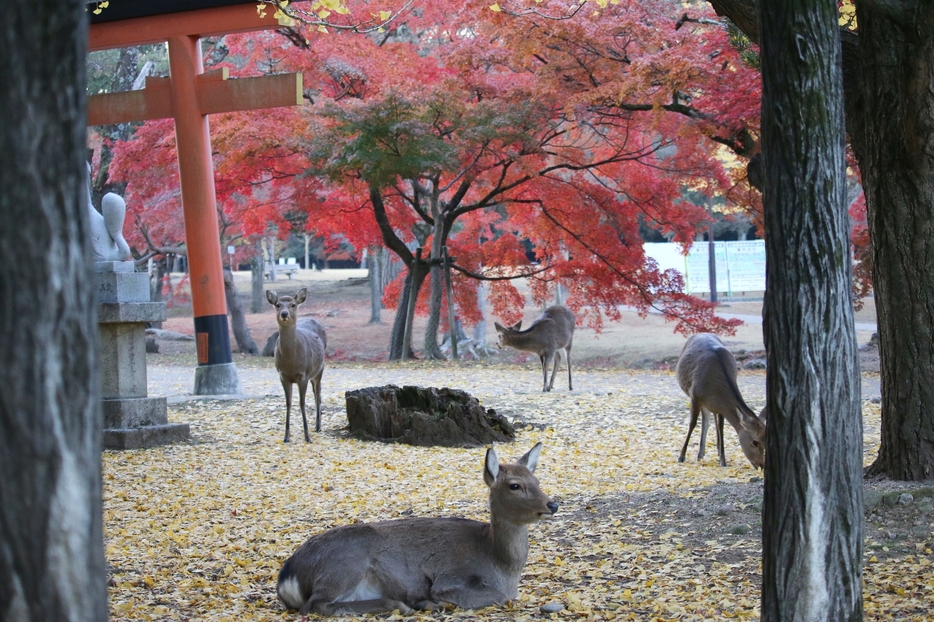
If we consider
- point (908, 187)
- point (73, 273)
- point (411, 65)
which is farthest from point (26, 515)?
point (411, 65)

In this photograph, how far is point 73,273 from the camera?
5.54 ft

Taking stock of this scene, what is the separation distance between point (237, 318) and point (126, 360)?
11.6m

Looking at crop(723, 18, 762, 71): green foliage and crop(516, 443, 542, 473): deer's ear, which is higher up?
crop(723, 18, 762, 71): green foliage

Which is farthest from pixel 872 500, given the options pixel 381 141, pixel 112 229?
pixel 381 141

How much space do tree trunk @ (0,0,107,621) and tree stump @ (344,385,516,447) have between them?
6563mm

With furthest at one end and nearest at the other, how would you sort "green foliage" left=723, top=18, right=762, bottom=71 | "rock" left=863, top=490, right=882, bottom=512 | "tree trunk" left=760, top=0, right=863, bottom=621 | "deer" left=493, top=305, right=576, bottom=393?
"deer" left=493, top=305, right=576, bottom=393 < "green foliage" left=723, top=18, right=762, bottom=71 < "rock" left=863, top=490, right=882, bottom=512 < "tree trunk" left=760, top=0, right=863, bottom=621

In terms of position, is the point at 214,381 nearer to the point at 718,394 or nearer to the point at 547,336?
the point at 547,336

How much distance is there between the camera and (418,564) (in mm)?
3832

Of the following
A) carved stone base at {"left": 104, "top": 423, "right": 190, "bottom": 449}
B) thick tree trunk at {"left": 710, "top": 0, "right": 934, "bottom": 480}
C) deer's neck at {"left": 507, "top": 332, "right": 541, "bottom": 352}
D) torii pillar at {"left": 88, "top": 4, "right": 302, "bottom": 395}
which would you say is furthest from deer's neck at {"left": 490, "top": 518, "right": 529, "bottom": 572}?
deer's neck at {"left": 507, "top": 332, "right": 541, "bottom": 352}

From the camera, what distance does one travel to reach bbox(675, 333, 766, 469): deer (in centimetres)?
644

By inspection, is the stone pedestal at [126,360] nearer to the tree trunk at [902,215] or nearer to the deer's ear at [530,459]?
the deer's ear at [530,459]

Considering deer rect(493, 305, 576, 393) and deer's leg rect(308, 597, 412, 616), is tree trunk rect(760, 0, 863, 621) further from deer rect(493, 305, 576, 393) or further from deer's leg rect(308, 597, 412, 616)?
deer rect(493, 305, 576, 393)

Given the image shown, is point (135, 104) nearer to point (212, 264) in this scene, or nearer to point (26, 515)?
point (212, 264)

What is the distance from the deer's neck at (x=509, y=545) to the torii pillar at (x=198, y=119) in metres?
8.08
